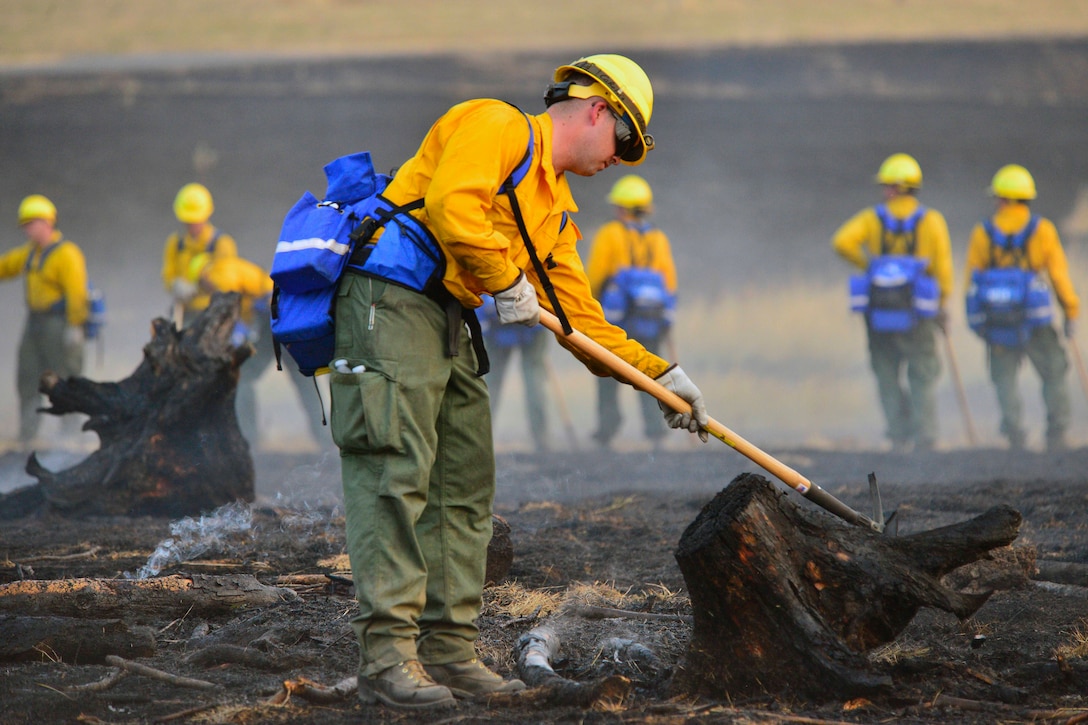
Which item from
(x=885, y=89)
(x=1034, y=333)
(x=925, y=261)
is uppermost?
(x=885, y=89)

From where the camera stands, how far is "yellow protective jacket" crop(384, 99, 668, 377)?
316 centimetres

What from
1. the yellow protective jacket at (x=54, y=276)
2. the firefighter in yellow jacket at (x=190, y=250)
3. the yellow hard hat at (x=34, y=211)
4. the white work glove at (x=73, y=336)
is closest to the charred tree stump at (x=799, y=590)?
the firefighter in yellow jacket at (x=190, y=250)

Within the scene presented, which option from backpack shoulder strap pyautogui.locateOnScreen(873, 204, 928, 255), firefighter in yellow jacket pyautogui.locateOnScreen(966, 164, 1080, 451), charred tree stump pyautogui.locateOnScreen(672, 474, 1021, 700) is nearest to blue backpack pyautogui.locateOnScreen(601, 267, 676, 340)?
backpack shoulder strap pyautogui.locateOnScreen(873, 204, 928, 255)

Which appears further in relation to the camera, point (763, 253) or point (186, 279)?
point (763, 253)

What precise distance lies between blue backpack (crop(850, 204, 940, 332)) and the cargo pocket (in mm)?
8954

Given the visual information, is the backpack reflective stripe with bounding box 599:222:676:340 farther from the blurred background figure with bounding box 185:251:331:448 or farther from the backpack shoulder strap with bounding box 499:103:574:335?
the backpack shoulder strap with bounding box 499:103:574:335

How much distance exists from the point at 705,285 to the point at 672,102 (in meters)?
2.92

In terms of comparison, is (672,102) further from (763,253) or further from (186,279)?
(186,279)

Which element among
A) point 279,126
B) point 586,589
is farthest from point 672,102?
point 586,589

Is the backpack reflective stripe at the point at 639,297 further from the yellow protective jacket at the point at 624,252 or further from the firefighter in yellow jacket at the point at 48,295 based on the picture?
the firefighter in yellow jacket at the point at 48,295

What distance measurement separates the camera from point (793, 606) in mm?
3293

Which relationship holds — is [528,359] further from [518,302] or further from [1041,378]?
[518,302]

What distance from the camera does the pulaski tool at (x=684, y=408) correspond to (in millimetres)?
3559

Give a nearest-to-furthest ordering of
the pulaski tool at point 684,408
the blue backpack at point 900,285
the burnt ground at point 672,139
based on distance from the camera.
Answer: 1. the pulaski tool at point 684,408
2. the blue backpack at point 900,285
3. the burnt ground at point 672,139
